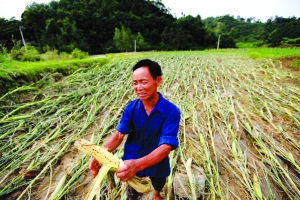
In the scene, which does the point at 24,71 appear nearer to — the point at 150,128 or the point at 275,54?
the point at 150,128

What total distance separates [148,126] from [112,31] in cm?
4103

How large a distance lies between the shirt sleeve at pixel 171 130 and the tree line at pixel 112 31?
25582 mm

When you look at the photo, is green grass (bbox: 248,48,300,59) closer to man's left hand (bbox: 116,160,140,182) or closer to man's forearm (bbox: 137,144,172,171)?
→ man's forearm (bbox: 137,144,172,171)

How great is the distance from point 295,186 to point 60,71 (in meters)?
5.36

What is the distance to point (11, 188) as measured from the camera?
1591mm

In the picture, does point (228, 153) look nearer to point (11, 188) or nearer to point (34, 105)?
point (11, 188)

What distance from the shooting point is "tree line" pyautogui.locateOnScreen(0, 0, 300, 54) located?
26.7m

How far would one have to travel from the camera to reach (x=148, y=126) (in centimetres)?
113

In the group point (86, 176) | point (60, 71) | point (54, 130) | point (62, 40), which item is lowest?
point (86, 176)

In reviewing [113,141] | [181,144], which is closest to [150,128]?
[113,141]

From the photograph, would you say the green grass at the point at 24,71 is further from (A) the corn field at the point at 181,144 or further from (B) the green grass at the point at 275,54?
(B) the green grass at the point at 275,54

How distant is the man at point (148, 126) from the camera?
0.96 metres

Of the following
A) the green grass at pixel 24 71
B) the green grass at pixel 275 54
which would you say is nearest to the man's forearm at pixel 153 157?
the green grass at pixel 24 71

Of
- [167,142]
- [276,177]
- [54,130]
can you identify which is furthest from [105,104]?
[276,177]
